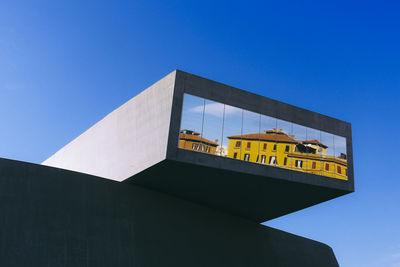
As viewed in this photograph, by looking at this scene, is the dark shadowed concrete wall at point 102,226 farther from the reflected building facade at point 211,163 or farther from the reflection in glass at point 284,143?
the reflection in glass at point 284,143

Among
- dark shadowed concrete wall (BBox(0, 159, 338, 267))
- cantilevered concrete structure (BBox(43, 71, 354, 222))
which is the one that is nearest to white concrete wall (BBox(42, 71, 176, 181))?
cantilevered concrete structure (BBox(43, 71, 354, 222))

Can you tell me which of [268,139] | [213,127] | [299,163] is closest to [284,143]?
[268,139]

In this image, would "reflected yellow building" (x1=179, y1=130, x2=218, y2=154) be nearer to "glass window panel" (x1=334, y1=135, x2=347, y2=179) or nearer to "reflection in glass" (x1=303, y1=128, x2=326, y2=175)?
"reflection in glass" (x1=303, y1=128, x2=326, y2=175)

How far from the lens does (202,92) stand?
2203 cm

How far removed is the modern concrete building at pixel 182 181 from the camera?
19.8m

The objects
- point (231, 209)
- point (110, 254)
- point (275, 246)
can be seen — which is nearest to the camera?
point (110, 254)

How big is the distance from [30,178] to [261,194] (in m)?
11.3

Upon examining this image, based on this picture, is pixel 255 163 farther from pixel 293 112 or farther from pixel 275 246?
pixel 275 246

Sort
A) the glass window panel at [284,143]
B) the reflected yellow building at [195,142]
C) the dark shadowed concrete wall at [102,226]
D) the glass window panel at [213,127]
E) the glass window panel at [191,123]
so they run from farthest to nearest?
the glass window panel at [284,143] → the glass window panel at [213,127] → the glass window panel at [191,123] → the reflected yellow building at [195,142] → the dark shadowed concrete wall at [102,226]

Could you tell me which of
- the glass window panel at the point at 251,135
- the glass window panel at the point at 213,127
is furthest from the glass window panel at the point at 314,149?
the glass window panel at the point at 213,127

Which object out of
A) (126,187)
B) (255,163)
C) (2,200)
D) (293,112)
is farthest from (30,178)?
(293,112)

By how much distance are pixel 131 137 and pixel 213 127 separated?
4246 mm

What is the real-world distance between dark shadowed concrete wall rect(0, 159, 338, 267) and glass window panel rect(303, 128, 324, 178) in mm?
5645

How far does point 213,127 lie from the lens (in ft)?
72.8
